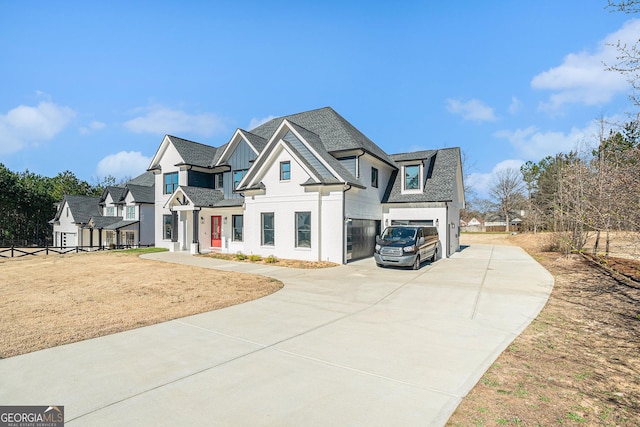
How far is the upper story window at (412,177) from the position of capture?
2058cm

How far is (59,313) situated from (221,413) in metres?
6.32

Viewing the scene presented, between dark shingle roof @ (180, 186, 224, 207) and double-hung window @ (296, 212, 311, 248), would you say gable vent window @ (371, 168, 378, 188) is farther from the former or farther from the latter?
dark shingle roof @ (180, 186, 224, 207)

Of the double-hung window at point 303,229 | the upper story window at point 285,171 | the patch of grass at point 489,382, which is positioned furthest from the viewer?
the upper story window at point 285,171

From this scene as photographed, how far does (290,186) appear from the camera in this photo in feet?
57.7

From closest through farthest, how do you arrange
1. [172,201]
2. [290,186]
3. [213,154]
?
1. [290,186]
2. [172,201]
3. [213,154]

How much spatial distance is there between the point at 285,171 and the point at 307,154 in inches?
64.2

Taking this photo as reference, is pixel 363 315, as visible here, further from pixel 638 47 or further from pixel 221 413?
pixel 638 47

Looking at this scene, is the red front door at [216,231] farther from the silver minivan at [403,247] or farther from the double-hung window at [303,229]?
the silver minivan at [403,247]

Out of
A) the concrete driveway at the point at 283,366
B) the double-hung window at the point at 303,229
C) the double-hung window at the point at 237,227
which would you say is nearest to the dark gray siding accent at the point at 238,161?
the double-hung window at the point at 237,227

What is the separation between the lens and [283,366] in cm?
454

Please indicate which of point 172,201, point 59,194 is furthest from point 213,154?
point 59,194

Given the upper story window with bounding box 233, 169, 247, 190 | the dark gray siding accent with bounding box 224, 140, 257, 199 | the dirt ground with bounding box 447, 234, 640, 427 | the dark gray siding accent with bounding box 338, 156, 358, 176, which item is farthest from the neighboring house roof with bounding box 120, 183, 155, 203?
the dirt ground with bounding box 447, 234, 640, 427

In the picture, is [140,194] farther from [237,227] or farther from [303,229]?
[303,229]

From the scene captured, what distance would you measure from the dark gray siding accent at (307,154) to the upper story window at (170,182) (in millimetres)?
10854
